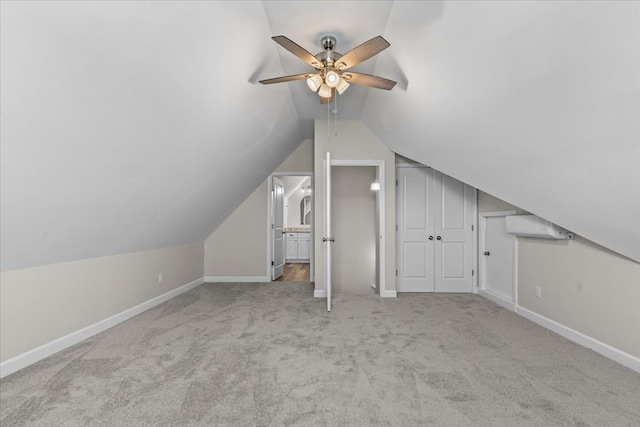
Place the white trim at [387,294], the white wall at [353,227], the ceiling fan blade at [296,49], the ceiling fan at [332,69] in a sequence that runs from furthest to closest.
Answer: the white wall at [353,227] → the white trim at [387,294] → the ceiling fan at [332,69] → the ceiling fan blade at [296,49]

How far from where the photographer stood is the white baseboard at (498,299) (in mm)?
3850

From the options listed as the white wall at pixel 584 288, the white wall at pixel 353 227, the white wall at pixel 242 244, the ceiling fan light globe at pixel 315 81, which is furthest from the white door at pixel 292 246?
the ceiling fan light globe at pixel 315 81

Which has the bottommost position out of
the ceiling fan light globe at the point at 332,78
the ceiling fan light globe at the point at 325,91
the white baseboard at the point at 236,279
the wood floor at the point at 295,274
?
the wood floor at the point at 295,274

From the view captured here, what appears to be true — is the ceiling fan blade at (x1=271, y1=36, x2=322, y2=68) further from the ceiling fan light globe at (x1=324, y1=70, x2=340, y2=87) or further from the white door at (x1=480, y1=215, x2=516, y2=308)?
the white door at (x1=480, y1=215, x2=516, y2=308)

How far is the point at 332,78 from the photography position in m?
2.40

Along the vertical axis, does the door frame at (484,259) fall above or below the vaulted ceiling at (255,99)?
below

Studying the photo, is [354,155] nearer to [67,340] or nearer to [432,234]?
[432,234]

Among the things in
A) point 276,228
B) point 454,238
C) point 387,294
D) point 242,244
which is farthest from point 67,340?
point 454,238

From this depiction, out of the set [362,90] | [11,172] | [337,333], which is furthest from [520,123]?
[11,172]

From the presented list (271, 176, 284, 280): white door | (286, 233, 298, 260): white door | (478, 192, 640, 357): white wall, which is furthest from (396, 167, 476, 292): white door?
(286, 233, 298, 260): white door

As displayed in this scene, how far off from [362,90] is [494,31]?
2.10 m

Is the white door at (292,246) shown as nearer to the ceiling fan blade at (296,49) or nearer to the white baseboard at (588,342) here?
the white baseboard at (588,342)

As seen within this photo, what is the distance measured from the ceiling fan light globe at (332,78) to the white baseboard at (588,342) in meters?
3.08

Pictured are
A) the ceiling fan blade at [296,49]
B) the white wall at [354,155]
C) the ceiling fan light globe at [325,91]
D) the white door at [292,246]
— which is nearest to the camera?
the ceiling fan blade at [296,49]
